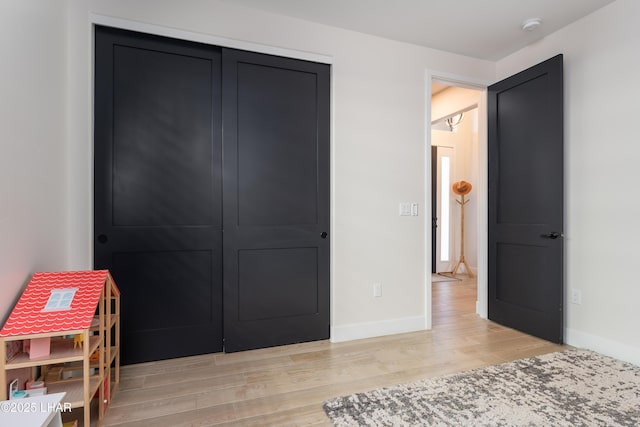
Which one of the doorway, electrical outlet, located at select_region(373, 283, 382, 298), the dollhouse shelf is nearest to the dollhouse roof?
the dollhouse shelf

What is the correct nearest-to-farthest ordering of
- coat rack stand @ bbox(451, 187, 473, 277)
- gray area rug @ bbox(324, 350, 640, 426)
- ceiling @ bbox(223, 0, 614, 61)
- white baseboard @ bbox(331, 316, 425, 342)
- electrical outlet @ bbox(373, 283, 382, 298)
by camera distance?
gray area rug @ bbox(324, 350, 640, 426) < ceiling @ bbox(223, 0, 614, 61) < white baseboard @ bbox(331, 316, 425, 342) < electrical outlet @ bbox(373, 283, 382, 298) < coat rack stand @ bbox(451, 187, 473, 277)

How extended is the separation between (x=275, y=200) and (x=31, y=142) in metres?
1.52

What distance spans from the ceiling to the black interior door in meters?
0.35

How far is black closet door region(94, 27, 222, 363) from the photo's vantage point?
7.52 feet

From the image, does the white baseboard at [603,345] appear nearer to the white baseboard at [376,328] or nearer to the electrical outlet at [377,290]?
the white baseboard at [376,328]

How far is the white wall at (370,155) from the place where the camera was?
268 cm

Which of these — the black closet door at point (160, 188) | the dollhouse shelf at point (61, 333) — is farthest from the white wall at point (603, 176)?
the dollhouse shelf at point (61, 333)

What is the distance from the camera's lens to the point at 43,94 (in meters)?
1.86

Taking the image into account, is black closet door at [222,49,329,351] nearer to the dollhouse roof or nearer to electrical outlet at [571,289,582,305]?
the dollhouse roof

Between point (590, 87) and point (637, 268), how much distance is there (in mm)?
1433

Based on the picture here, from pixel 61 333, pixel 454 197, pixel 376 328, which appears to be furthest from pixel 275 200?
pixel 454 197

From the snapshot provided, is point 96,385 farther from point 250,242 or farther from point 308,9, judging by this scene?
point 308,9

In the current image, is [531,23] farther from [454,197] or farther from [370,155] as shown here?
[454,197]

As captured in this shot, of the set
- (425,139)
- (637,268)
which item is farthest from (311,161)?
(637,268)
